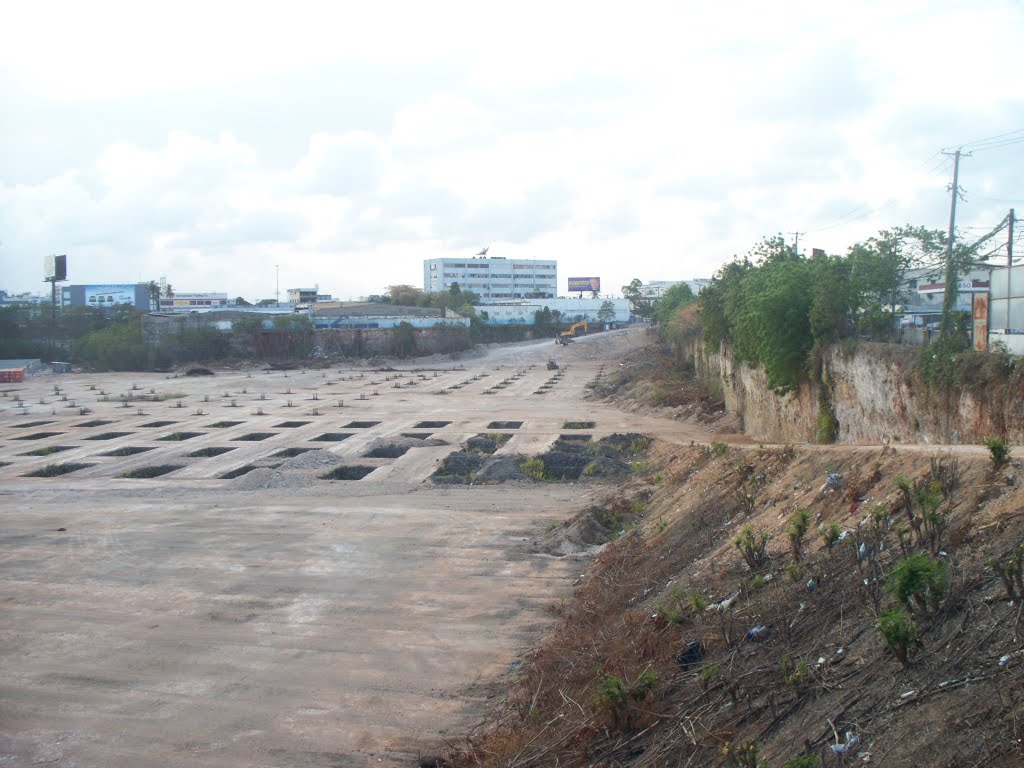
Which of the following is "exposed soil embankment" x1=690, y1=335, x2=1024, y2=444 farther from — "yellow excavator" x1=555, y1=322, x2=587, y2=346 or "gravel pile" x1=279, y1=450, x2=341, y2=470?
"yellow excavator" x1=555, y1=322, x2=587, y2=346

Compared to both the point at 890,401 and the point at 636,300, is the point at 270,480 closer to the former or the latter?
the point at 890,401

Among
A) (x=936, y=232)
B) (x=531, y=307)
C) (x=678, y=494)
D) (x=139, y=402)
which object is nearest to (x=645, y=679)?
(x=678, y=494)

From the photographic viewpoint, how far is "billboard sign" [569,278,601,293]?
176m

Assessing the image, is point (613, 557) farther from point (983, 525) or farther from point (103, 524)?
point (103, 524)

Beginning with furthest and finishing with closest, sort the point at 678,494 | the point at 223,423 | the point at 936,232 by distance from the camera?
1. the point at 223,423
2. the point at 936,232
3. the point at 678,494

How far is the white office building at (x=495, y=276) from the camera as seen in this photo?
575 ft

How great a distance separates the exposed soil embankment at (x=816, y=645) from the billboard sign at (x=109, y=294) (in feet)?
555

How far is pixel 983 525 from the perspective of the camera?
7516 millimetres

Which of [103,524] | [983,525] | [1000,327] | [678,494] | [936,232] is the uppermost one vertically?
[936,232]

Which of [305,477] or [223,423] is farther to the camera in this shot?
[223,423]

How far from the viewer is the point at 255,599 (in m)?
14.0

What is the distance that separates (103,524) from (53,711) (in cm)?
1110

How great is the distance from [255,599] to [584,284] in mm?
166899

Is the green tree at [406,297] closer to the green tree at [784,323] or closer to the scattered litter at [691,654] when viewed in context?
the green tree at [784,323]
